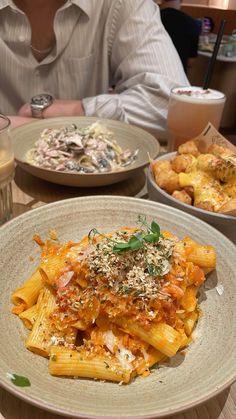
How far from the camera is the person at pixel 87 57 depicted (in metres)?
1.80

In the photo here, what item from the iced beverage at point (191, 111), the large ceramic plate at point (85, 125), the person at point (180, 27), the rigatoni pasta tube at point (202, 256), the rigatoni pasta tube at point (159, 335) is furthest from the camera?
the person at point (180, 27)

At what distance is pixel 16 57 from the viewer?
1955 mm

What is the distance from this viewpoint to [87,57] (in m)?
2.09

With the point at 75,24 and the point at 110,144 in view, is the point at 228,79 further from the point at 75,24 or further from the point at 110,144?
the point at 110,144

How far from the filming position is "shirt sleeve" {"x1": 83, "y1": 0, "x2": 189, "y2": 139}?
1787 mm

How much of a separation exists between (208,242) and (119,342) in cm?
32

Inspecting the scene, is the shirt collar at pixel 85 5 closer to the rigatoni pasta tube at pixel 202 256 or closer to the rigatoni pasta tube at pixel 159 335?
the rigatoni pasta tube at pixel 202 256

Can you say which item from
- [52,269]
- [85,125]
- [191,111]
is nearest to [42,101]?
[85,125]

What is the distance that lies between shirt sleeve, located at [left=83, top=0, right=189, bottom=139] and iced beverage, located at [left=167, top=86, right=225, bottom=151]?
1.00 ft

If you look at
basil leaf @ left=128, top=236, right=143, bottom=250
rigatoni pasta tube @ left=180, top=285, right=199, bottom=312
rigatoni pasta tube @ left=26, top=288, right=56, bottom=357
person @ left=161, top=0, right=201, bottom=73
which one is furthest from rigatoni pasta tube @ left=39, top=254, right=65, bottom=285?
person @ left=161, top=0, right=201, bottom=73

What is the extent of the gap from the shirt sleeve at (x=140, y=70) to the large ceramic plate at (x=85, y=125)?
0.78 ft

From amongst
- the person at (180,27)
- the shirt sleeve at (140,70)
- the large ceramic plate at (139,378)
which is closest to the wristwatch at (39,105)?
the shirt sleeve at (140,70)

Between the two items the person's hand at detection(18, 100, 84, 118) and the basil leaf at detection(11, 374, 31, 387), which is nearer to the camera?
the basil leaf at detection(11, 374, 31, 387)

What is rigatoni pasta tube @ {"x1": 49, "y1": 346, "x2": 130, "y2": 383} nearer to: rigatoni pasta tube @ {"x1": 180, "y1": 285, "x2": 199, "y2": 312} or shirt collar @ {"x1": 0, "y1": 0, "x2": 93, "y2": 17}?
rigatoni pasta tube @ {"x1": 180, "y1": 285, "x2": 199, "y2": 312}
